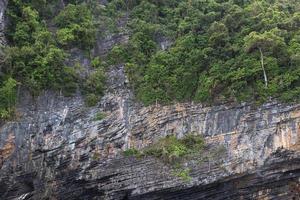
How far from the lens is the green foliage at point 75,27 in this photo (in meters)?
17.8

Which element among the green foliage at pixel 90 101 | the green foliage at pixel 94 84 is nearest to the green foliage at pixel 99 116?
the green foliage at pixel 90 101

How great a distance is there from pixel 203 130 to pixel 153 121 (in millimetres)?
1630

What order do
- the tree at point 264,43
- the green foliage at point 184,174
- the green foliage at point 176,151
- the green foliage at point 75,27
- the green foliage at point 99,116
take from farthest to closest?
the green foliage at point 75,27 → the green foliage at point 99,116 → the tree at point 264,43 → the green foliage at point 176,151 → the green foliage at point 184,174

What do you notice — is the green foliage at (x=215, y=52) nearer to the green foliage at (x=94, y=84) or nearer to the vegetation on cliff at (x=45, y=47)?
the green foliage at (x=94, y=84)

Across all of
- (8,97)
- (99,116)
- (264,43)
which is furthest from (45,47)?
(264,43)

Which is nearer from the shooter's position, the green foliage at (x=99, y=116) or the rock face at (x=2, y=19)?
the green foliage at (x=99, y=116)

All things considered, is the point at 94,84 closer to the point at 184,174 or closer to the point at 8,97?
the point at 8,97

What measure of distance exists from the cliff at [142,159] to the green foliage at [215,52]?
1.90 ft

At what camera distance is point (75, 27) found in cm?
1816

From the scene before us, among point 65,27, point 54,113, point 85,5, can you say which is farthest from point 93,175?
point 85,5

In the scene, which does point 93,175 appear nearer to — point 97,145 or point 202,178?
point 97,145

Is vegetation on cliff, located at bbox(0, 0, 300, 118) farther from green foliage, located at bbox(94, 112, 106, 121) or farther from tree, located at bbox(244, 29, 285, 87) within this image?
green foliage, located at bbox(94, 112, 106, 121)

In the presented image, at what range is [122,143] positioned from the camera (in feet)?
52.4

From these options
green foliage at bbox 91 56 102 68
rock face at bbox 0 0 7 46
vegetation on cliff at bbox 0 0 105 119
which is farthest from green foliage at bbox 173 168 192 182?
rock face at bbox 0 0 7 46
